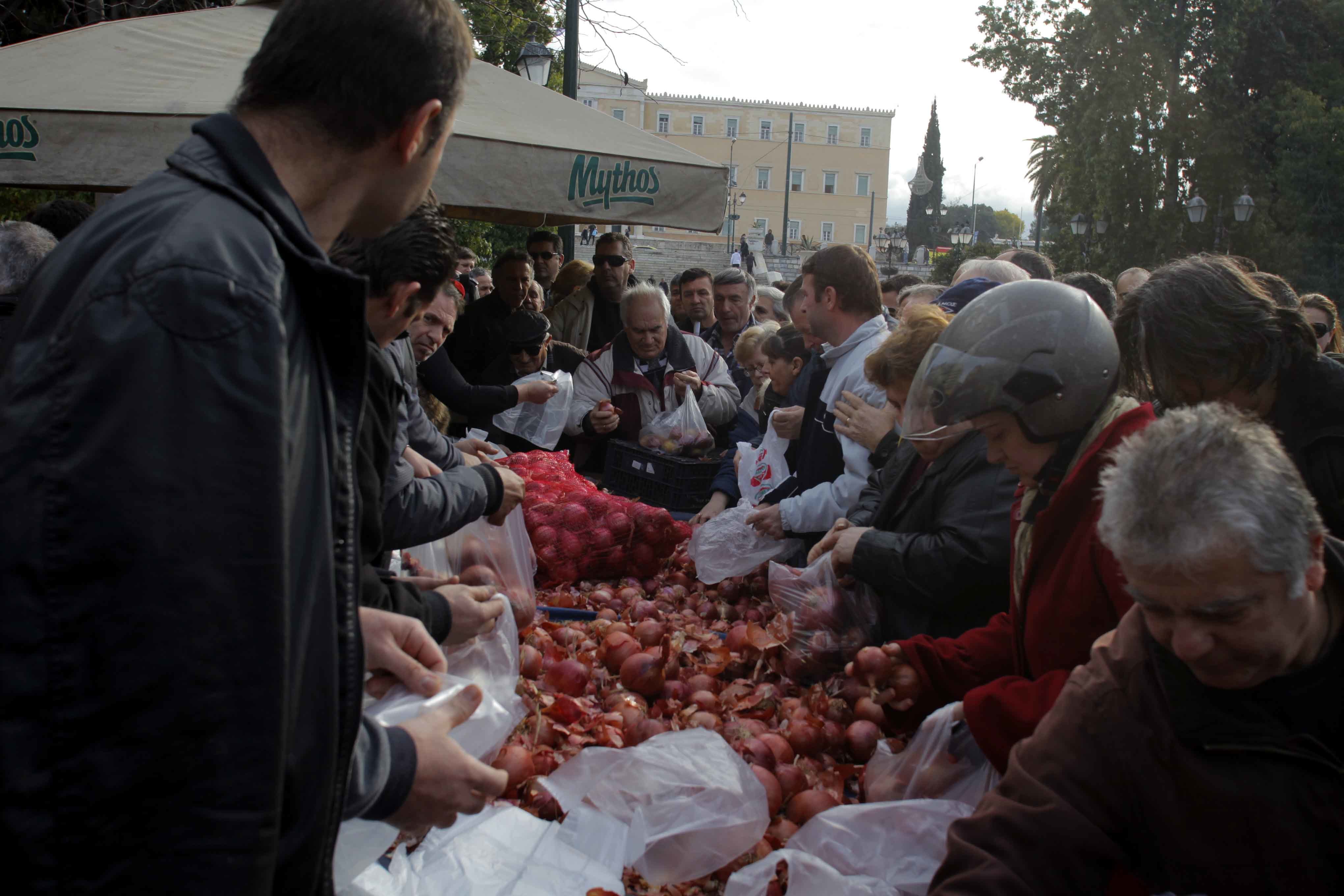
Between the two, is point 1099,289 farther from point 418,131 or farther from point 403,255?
point 418,131

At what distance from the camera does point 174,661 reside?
83 centimetres

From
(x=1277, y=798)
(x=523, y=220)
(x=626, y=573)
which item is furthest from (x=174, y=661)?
(x=523, y=220)

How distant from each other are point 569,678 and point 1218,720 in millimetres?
1625

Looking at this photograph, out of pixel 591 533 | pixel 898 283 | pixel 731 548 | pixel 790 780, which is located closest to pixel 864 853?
pixel 790 780

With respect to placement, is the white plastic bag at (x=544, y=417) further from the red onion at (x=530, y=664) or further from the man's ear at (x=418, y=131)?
the man's ear at (x=418, y=131)

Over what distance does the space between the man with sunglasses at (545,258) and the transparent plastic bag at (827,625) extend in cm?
445

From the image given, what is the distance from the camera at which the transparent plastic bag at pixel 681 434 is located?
4457 mm

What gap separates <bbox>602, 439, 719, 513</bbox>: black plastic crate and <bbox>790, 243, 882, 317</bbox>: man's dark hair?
1026 millimetres

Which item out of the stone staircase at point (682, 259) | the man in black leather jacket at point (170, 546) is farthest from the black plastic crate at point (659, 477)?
the stone staircase at point (682, 259)

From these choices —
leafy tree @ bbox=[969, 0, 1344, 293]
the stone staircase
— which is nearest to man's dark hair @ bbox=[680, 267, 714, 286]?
leafy tree @ bbox=[969, 0, 1344, 293]

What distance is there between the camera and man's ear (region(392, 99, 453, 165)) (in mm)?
1081

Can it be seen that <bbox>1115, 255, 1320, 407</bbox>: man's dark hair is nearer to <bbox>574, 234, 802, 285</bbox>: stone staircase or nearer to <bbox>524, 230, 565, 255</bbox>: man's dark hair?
<bbox>524, 230, 565, 255</bbox>: man's dark hair

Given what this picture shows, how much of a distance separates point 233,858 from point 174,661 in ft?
0.66

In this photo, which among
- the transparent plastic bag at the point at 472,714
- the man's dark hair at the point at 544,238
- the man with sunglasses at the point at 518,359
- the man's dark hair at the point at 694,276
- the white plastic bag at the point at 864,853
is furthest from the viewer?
the man's dark hair at the point at 544,238
